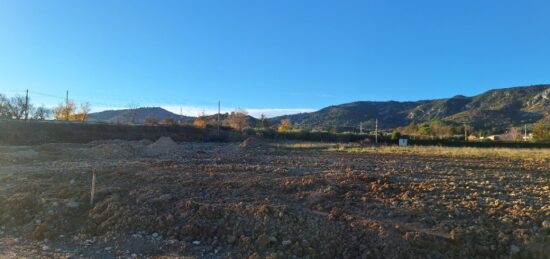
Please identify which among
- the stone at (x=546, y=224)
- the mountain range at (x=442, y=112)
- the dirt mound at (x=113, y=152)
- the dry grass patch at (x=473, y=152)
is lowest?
the stone at (x=546, y=224)

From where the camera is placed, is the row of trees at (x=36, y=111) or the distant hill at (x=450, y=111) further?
the distant hill at (x=450, y=111)

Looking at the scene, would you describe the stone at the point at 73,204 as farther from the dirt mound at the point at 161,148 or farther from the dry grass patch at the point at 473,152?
the dry grass patch at the point at 473,152

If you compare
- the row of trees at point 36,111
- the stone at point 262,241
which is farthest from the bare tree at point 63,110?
the stone at point 262,241

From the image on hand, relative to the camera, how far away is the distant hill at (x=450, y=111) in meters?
126

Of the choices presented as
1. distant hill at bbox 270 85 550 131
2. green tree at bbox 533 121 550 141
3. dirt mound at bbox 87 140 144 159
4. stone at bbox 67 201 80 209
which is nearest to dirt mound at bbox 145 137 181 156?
dirt mound at bbox 87 140 144 159

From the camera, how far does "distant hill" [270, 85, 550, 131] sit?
415 feet

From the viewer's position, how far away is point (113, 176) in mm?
12969

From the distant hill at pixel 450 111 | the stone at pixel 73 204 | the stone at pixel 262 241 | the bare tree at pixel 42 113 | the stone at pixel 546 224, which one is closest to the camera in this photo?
the stone at pixel 262 241

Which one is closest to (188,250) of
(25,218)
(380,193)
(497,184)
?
(25,218)

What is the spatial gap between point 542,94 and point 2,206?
151 m

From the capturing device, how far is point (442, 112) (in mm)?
151500

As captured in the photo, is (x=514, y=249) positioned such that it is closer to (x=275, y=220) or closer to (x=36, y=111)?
(x=275, y=220)

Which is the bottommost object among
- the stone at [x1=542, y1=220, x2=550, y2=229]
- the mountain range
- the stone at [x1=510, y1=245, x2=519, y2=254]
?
the stone at [x1=510, y1=245, x2=519, y2=254]

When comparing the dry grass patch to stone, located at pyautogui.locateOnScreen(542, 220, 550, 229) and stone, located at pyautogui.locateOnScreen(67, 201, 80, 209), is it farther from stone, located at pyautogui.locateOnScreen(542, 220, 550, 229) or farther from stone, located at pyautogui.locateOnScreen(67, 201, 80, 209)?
stone, located at pyautogui.locateOnScreen(67, 201, 80, 209)
